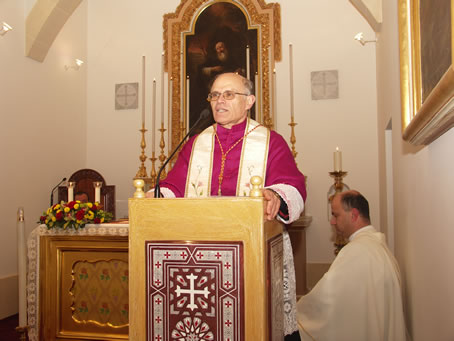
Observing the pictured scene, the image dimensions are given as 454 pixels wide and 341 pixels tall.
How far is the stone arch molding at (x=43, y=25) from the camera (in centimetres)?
615

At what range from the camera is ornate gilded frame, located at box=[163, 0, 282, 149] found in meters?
6.80

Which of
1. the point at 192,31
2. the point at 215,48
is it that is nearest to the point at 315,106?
the point at 215,48

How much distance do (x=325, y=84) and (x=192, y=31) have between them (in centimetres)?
216

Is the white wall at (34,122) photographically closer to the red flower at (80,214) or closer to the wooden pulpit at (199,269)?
the red flower at (80,214)

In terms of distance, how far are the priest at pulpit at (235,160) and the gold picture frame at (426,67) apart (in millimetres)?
688

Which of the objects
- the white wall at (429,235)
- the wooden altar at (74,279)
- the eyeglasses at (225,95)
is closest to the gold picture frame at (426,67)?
the white wall at (429,235)

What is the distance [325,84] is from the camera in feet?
21.6

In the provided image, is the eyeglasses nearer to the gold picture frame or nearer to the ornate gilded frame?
the gold picture frame

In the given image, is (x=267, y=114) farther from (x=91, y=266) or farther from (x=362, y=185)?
(x=91, y=266)

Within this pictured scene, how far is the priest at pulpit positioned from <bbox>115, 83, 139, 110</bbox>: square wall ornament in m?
4.66

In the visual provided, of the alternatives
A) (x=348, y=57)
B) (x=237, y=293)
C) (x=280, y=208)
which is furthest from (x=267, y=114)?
(x=237, y=293)

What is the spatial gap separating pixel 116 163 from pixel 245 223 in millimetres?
5817

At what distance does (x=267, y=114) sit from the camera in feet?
22.0

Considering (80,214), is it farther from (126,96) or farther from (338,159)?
(126,96)
